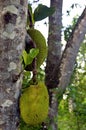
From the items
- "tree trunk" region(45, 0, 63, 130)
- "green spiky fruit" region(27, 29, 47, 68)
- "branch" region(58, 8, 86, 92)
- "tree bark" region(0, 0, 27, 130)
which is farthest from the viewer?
"tree trunk" region(45, 0, 63, 130)

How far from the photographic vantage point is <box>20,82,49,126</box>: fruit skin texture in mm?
852

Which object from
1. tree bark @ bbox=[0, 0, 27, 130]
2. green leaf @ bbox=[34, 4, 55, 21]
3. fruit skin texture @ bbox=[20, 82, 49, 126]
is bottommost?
fruit skin texture @ bbox=[20, 82, 49, 126]

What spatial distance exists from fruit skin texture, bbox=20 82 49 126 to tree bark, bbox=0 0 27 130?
0.02 metres

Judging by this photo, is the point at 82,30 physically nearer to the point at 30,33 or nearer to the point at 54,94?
the point at 54,94

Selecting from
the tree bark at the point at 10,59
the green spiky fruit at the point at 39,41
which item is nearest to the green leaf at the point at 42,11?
the green spiky fruit at the point at 39,41

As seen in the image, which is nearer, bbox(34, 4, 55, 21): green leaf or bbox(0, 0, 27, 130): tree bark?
bbox(0, 0, 27, 130): tree bark

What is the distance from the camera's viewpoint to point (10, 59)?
33.0 inches

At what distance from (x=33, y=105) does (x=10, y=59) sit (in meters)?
0.14

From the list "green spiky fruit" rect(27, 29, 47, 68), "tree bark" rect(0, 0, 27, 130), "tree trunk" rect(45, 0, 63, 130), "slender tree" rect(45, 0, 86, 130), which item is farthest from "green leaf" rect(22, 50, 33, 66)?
"tree trunk" rect(45, 0, 63, 130)

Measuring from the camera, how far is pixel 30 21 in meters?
1.02

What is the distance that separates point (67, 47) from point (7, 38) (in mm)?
661

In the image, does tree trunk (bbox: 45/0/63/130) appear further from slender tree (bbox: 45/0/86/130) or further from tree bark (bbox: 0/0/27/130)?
tree bark (bbox: 0/0/27/130)

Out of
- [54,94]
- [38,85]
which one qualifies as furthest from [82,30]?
[38,85]

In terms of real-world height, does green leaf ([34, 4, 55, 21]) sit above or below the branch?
above
